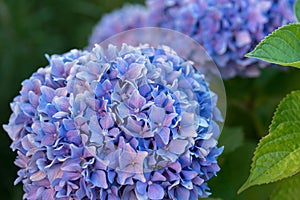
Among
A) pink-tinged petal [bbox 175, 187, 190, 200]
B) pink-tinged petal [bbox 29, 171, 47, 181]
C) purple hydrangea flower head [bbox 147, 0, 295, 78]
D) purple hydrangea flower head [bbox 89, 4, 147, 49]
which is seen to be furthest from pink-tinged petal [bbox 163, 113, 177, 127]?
purple hydrangea flower head [bbox 89, 4, 147, 49]

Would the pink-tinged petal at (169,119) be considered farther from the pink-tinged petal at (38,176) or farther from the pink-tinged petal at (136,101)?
the pink-tinged petal at (38,176)

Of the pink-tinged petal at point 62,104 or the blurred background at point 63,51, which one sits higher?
the pink-tinged petal at point 62,104

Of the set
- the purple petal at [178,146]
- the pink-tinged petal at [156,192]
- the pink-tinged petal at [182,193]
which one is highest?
the purple petal at [178,146]

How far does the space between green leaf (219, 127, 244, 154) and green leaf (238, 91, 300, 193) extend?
0.73ft

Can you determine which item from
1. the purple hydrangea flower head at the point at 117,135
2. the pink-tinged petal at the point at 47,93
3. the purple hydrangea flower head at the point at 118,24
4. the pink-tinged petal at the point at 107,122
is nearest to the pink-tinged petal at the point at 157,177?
the purple hydrangea flower head at the point at 117,135

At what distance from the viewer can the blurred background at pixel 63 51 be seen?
1.37m

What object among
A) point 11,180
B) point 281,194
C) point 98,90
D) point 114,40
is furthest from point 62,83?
point 11,180

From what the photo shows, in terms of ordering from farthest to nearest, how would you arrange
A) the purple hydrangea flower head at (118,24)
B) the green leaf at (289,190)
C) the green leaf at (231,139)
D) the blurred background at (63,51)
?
the purple hydrangea flower head at (118,24), the blurred background at (63,51), the green leaf at (231,139), the green leaf at (289,190)

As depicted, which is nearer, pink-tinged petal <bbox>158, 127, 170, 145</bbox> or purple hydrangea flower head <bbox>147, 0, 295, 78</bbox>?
pink-tinged petal <bbox>158, 127, 170, 145</bbox>

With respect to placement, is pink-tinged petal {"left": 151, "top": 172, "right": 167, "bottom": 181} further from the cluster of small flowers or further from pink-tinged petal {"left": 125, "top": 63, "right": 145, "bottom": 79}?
the cluster of small flowers

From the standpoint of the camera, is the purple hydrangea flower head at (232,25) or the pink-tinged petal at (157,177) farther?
the purple hydrangea flower head at (232,25)

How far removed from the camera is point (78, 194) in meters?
0.94

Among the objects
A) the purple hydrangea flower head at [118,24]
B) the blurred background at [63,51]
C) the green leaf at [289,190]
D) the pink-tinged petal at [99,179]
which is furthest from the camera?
the purple hydrangea flower head at [118,24]

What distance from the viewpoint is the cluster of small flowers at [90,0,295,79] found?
1.37 metres
